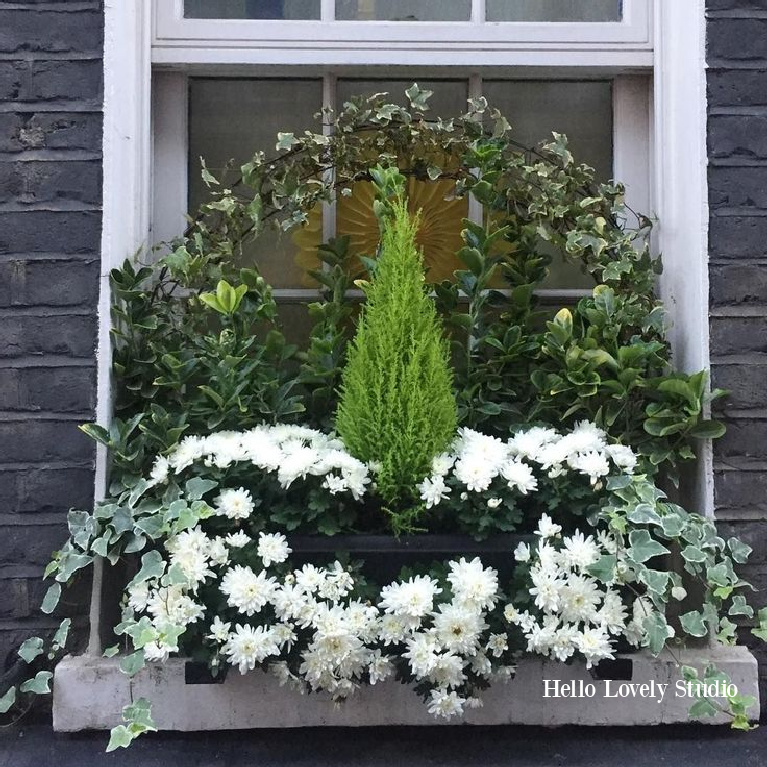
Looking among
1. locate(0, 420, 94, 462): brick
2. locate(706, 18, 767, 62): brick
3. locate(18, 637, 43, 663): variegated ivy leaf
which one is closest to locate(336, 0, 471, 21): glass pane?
locate(706, 18, 767, 62): brick

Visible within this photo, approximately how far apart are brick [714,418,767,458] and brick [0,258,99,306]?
4.94 feet

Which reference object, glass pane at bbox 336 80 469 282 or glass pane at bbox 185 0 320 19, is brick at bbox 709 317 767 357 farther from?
glass pane at bbox 185 0 320 19

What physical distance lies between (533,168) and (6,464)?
143cm

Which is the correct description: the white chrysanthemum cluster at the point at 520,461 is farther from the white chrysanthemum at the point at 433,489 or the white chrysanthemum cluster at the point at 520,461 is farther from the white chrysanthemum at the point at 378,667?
the white chrysanthemum at the point at 378,667

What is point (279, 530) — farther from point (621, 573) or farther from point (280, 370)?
point (621, 573)

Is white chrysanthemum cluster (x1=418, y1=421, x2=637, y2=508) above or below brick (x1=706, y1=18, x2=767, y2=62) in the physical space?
below

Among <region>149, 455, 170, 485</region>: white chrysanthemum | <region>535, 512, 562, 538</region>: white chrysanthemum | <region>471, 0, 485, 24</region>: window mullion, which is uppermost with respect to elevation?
<region>471, 0, 485, 24</region>: window mullion

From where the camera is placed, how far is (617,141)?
6.74 ft

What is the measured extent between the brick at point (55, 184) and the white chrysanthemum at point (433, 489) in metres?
1.02

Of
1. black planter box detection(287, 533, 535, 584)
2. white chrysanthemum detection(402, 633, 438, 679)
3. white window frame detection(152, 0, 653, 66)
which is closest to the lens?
white chrysanthemum detection(402, 633, 438, 679)

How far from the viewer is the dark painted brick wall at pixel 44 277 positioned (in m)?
1.80

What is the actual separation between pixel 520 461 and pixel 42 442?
1.10 metres

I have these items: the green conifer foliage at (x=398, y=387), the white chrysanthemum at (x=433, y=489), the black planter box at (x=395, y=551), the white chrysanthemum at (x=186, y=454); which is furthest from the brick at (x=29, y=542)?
the white chrysanthemum at (x=433, y=489)

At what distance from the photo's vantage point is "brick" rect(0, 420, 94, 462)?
180cm
